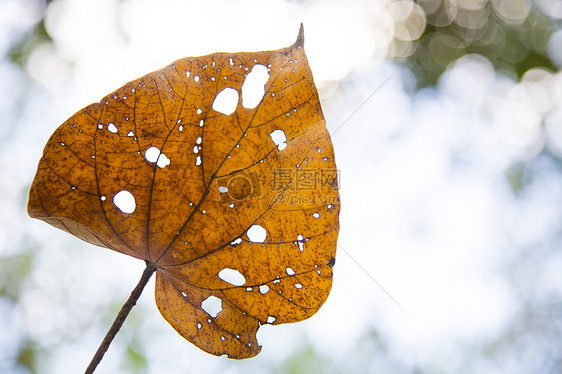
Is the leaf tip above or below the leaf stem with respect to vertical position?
above

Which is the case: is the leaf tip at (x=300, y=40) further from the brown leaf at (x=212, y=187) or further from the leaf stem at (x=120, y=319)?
the leaf stem at (x=120, y=319)

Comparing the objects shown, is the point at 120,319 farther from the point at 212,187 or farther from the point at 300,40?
the point at 300,40

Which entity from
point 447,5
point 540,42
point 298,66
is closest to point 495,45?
point 540,42

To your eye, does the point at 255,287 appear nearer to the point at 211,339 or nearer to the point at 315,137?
the point at 211,339

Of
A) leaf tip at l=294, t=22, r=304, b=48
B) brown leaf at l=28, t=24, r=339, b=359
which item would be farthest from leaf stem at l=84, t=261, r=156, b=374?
leaf tip at l=294, t=22, r=304, b=48

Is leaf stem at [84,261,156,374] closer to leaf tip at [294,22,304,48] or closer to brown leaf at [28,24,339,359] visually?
brown leaf at [28,24,339,359]

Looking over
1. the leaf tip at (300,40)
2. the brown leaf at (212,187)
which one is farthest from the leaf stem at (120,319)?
the leaf tip at (300,40)
